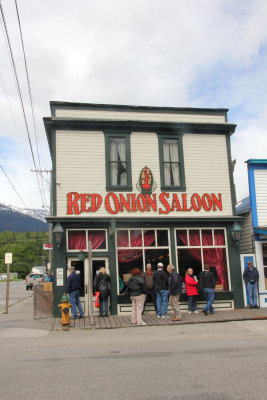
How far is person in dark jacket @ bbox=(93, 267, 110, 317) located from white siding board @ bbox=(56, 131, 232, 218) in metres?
2.18

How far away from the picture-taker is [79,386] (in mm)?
5812

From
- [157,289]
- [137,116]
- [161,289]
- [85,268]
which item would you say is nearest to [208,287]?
[161,289]

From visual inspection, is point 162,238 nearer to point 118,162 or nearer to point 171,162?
point 171,162

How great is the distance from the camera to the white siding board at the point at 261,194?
1633 cm

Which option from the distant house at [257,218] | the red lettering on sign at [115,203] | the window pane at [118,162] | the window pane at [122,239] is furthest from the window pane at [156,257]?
the distant house at [257,218]

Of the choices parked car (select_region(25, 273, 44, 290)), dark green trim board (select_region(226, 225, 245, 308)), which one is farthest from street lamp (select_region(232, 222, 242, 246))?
parked car (select_region(25, 273, 44, 290))

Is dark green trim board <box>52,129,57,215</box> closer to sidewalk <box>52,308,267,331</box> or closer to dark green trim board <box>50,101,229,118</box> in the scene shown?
dark green trim board <box>50,101,229,118</box>

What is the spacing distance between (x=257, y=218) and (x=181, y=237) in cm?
319

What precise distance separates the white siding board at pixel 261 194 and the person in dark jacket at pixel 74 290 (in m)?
7.48

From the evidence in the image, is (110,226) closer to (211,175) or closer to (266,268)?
(211,175)

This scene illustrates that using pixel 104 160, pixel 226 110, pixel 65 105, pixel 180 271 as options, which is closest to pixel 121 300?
pixel 180 271

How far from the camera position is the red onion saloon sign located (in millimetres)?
15016

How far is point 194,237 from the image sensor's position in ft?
51.7

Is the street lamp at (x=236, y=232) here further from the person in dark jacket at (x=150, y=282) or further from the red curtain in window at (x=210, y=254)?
the person in dark jacket at (x=150, y=282)
